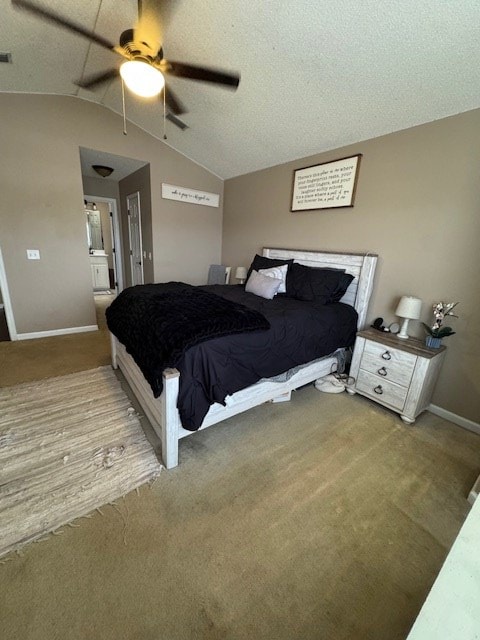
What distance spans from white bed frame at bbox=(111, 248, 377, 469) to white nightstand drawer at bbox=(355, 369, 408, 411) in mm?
318

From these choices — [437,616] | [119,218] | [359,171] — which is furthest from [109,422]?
[119,218]

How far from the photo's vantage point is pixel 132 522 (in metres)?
1.34

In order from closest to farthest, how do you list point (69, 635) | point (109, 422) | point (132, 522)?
point (69, 635) → point (132, 522) → point (109, 422)

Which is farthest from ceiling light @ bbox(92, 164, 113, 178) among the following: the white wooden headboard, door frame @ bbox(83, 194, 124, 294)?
the white wooden headboard

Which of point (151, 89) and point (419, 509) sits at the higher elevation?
point (151, 89)

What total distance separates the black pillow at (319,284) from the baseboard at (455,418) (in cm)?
131

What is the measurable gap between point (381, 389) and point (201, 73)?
2.82m

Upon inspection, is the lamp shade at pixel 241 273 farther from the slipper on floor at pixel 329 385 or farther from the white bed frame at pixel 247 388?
the slipper on floor at pixel 329 385

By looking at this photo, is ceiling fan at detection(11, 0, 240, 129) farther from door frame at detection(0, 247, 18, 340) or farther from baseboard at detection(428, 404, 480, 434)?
baseboard at detection(428, 404, 480, 434)

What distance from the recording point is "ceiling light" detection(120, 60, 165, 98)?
1701mm

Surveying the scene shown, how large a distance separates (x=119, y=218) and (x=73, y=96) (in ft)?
7.71

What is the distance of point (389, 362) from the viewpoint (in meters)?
2.26

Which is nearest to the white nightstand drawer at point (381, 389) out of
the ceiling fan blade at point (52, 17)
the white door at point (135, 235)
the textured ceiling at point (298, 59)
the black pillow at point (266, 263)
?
the black pillow at point (266, 263)

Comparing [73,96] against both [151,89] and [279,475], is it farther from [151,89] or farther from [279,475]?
[279,475]
